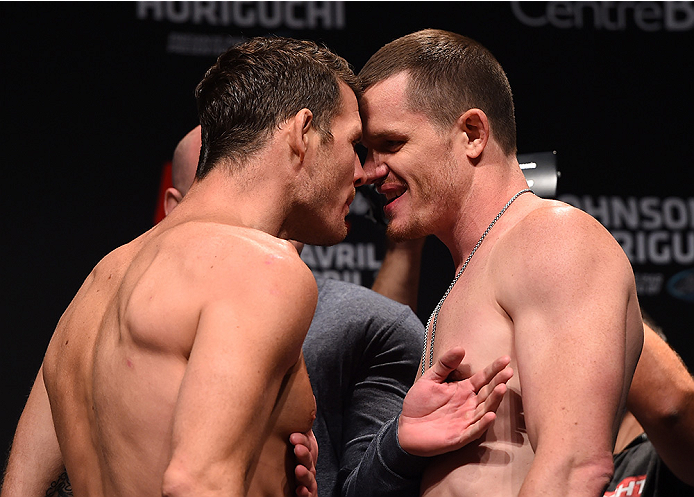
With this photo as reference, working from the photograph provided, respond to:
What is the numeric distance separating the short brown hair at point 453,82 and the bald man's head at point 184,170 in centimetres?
93

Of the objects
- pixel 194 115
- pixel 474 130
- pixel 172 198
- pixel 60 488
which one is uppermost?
pixel 474 130

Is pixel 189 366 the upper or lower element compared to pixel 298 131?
lower

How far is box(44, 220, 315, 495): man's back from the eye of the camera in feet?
4.19

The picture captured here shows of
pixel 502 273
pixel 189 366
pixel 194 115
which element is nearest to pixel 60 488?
pixel 189 366

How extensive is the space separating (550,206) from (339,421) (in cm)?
98

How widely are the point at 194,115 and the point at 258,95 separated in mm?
1884

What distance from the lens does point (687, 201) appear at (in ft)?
12.6

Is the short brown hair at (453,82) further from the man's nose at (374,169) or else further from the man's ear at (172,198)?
the man's ear at (172,198)

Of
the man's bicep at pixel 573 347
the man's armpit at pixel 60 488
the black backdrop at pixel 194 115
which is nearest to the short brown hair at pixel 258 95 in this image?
the man's bicep at pixel 573 347

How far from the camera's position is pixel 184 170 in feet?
9.16

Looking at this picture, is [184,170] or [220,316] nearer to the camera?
[220,316]

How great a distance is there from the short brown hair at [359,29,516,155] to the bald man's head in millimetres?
932

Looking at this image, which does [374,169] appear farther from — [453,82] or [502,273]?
[502,273]

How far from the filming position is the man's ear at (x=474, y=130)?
1.89 m
